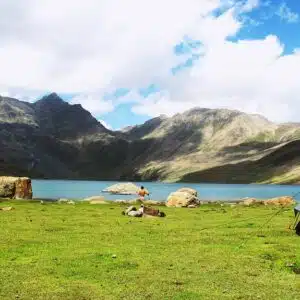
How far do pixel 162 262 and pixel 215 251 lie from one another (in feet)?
13.8

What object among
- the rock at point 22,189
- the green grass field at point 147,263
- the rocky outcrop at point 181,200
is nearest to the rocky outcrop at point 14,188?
the rock at point 22,189

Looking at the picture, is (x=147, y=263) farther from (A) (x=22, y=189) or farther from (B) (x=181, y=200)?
(A) (x=22, y=189)

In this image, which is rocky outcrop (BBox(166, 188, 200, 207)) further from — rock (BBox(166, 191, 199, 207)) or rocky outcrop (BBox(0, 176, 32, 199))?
rocky outcrop (BBox(0, 176, 32, 199))

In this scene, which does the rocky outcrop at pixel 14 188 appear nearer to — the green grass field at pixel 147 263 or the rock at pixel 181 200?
the rock at pixel 181 200

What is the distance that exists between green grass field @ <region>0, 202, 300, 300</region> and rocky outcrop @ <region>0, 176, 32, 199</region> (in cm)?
4636

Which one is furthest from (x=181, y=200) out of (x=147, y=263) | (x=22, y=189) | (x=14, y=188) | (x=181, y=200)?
(x=147, y=263)

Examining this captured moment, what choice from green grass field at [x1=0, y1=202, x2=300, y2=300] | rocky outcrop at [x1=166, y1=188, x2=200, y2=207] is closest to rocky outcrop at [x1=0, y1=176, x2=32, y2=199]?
rocky outcrop at [x1=166, y1=188, x2=200, y2=207]

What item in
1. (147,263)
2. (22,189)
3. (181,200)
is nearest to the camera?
(147,263)

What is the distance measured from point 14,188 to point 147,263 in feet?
209

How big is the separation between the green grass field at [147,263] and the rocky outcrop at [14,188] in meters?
46.4

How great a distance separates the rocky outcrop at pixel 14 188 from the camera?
3132 inches

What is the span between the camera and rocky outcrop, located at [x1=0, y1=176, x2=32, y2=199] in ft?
261

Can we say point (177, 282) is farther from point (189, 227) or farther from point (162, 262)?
point (189, 227)

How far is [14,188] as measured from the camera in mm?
81062
